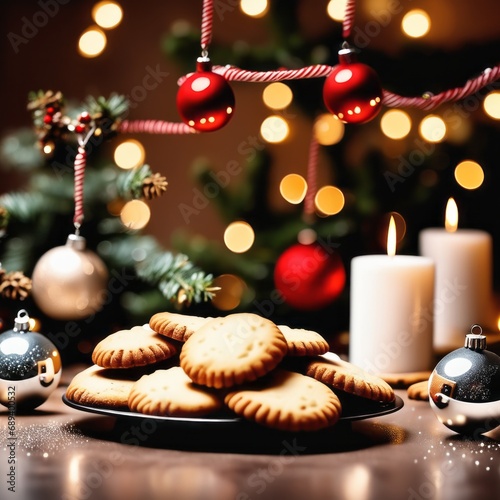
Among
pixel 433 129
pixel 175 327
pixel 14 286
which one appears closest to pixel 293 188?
pixel 433 129

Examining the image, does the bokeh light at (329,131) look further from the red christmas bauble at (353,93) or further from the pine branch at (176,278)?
the red christmas bauble at (353,93)

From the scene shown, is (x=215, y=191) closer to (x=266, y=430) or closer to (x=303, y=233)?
(x=303, y=233)

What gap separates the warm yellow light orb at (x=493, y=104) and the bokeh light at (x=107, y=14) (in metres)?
0.72

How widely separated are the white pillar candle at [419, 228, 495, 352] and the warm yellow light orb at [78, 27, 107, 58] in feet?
2.51

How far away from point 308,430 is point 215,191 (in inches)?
31.6

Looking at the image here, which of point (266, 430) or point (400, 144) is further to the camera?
point (400, 144)

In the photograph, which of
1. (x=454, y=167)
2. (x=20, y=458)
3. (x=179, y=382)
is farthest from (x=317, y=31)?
(x=20, y=458)

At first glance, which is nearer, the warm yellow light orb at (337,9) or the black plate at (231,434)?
the black plate at (231,434)

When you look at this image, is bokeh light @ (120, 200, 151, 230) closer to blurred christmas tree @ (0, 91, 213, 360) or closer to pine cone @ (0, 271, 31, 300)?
blurred christmas tree @ (0, 91, 213, 360)

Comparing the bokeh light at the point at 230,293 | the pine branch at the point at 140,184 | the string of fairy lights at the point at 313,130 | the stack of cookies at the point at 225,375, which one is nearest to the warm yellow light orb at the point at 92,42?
the string of fairy lights at the point at 313,130

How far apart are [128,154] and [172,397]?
0.97 metres

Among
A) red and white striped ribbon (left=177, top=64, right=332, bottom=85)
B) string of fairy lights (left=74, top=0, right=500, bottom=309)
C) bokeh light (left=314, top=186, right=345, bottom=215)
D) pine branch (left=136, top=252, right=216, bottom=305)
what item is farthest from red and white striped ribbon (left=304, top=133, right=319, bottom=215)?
red and white striped ribbon (left=177, top=64, right=332, bottom=85)

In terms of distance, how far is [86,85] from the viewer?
1805 mm

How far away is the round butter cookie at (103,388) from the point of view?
948mm
